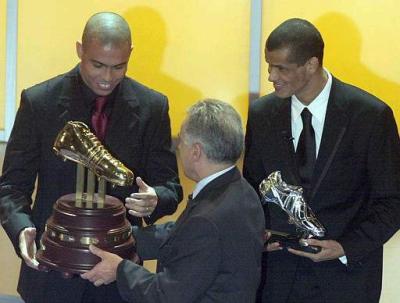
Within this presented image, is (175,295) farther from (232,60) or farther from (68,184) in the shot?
(232,60)

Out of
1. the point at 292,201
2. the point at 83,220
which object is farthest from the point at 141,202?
the point at 292,201

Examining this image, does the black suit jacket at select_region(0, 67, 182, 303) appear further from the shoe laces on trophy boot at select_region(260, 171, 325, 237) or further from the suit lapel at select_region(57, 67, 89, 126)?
the shoe laces on trophy boot at select_region(260, 171, 325, 237)

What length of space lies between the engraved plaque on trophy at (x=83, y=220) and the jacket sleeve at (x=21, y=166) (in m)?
0.25

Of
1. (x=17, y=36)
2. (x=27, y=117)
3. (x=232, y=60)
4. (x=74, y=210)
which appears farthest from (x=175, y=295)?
(x=17, y=36)

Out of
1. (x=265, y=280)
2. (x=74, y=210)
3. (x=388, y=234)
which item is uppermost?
(x=74, y=210)

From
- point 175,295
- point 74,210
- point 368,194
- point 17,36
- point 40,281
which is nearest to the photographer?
point 175,295

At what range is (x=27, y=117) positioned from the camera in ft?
6.72

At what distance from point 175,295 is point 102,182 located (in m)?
0.37

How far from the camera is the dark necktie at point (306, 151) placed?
85.0 inches

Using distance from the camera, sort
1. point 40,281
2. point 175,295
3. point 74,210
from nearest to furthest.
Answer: point 175,295, point 74,210, point 40,281

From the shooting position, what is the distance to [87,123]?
2057 millimetres

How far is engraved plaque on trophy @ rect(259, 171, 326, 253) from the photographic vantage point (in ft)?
6.58

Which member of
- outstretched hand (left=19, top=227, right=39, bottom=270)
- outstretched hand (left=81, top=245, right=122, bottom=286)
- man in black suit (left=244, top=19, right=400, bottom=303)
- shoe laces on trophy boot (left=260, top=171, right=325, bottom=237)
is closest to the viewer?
outstretched hand (left=81, top=245, right=122, bottom=286)

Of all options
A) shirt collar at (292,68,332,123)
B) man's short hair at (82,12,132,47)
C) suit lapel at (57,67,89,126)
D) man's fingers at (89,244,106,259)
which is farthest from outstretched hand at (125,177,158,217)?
shirt collar at (292,68,332,123)
